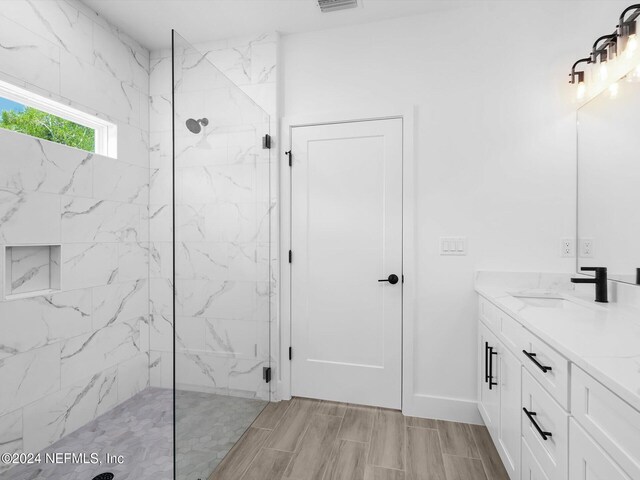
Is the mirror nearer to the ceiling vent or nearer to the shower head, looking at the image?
the ceiling vent

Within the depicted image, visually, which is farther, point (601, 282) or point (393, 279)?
point (393, 279)

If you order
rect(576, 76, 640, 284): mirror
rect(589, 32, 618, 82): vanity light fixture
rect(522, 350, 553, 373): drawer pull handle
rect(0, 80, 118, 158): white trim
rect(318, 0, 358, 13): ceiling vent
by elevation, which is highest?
rect(318, 0, 358, 13): ceiling vent

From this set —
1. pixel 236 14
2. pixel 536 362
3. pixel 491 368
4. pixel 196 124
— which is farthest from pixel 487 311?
pixel 236 14

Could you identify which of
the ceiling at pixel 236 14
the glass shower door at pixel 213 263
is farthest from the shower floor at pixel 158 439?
the ceiling at pixel 236 14

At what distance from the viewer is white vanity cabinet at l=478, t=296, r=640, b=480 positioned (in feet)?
2.56

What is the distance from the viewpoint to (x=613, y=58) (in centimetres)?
167

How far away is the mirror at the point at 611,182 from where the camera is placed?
152cm

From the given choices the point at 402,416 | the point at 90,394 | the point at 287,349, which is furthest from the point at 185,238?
the point at 402,416

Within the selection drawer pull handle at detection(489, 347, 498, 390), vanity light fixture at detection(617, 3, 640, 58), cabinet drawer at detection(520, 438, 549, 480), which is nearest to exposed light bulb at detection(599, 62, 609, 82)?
vanity light fixture at detection(617, 3, 640, 58)

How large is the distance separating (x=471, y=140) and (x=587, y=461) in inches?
72.4

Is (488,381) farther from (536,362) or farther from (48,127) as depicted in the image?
(48,127)

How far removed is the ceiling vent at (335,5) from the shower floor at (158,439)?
2.42 m

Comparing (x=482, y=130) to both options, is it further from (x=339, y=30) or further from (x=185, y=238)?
(x=185, y=238)

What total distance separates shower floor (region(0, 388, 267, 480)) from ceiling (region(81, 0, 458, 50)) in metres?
2.40
